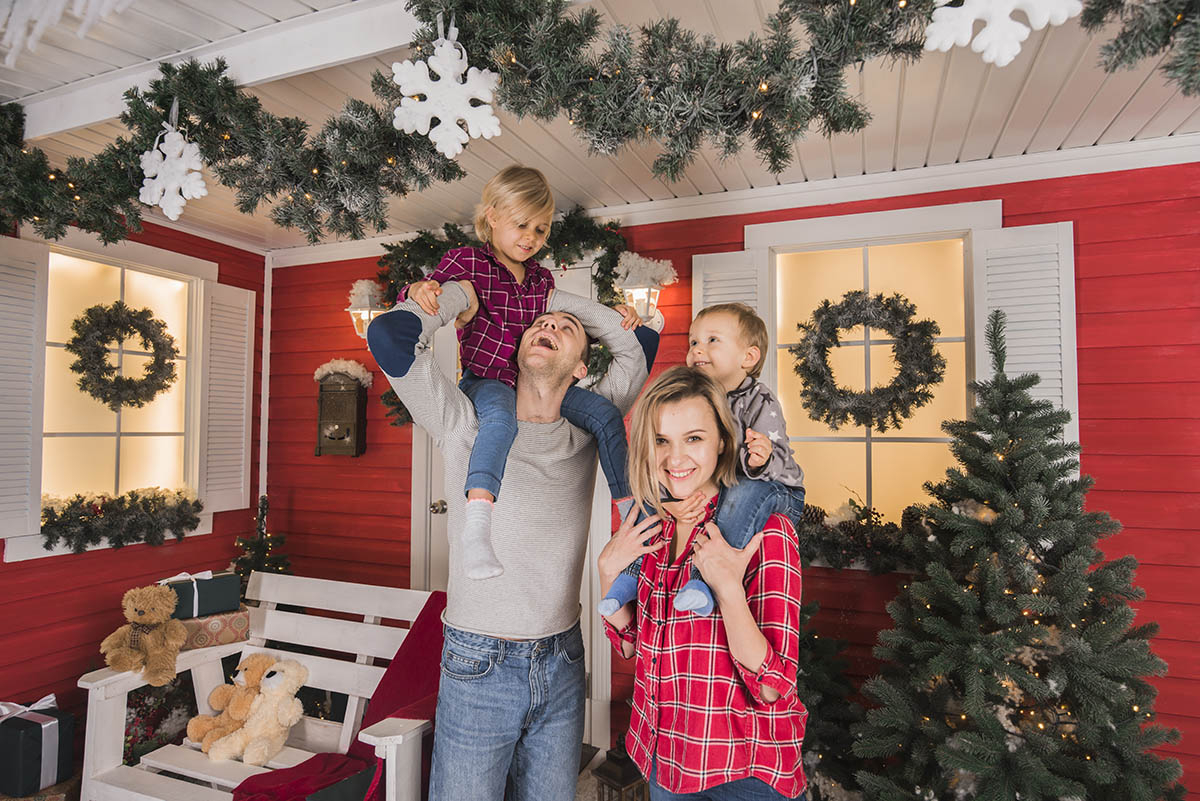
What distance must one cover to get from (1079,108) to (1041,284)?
723mm

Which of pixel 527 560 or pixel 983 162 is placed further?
pixel 983 162

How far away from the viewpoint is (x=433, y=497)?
3.94 metres

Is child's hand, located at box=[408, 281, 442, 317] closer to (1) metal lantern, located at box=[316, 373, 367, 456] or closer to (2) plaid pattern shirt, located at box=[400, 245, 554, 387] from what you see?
(2) plaid pattern shirt, located at box=[400, 245, 554, 387]

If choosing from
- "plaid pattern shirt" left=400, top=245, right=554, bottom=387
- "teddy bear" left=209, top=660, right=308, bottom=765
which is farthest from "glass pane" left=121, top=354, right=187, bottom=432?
"plaid pattern shirt" left=400, top=245, right=554, bottom=387

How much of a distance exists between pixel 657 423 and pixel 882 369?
325cm

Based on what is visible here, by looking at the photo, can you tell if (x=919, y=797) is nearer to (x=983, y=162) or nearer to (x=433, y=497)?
(x=983, y=162)

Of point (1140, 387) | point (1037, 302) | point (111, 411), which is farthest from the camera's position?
point (111, 411)

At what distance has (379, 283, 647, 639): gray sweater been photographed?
1524 mm

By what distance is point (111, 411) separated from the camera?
3.52 meters

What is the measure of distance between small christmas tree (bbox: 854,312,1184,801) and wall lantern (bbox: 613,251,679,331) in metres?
1.44

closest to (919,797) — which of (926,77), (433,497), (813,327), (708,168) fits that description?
(813,327)

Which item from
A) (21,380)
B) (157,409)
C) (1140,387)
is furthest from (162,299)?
(1140,387)

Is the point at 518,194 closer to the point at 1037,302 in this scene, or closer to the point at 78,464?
the point at 1037,302

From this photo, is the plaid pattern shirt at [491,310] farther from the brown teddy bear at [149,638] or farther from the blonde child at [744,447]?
the brown teddy bear at [149,638]
